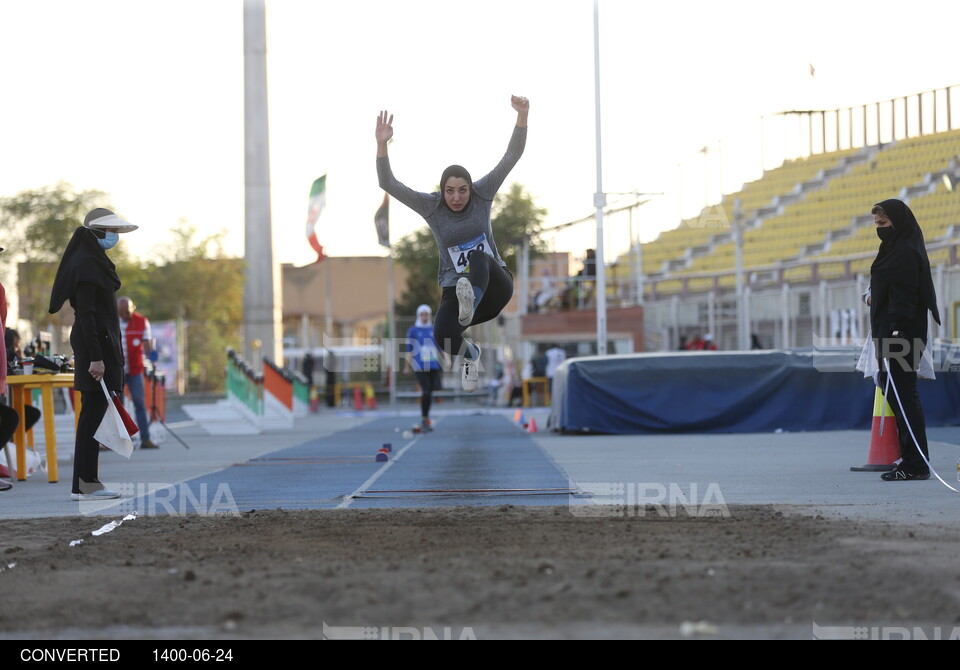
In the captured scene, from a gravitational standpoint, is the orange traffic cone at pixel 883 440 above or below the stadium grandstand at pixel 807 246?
below

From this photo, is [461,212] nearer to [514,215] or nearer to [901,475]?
[901,475]

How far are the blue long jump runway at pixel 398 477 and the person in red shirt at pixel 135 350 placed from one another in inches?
76.0

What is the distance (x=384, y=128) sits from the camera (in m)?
8.45

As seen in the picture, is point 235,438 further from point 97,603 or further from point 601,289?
point 97,603

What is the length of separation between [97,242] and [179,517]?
8.91 feet

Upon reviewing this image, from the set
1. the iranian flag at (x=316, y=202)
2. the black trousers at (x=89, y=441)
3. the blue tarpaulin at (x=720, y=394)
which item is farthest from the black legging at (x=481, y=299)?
the iranian flag at (x=316, y=202)

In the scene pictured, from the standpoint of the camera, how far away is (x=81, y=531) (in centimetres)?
647

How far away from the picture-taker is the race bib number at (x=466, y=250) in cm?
848

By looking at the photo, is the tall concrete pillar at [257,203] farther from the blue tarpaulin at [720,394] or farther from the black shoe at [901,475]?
the black shoe at [901,475]

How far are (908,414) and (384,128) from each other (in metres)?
4.22

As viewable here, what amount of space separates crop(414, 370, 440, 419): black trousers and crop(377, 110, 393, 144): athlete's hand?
9.03m

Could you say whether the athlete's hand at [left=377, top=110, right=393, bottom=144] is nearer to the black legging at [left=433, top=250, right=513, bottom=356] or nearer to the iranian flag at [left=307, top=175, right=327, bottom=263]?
the black legging at [left=433, top=250, right=513, bottom=356]

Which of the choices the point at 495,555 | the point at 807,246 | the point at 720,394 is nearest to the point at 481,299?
the point at 495,555
